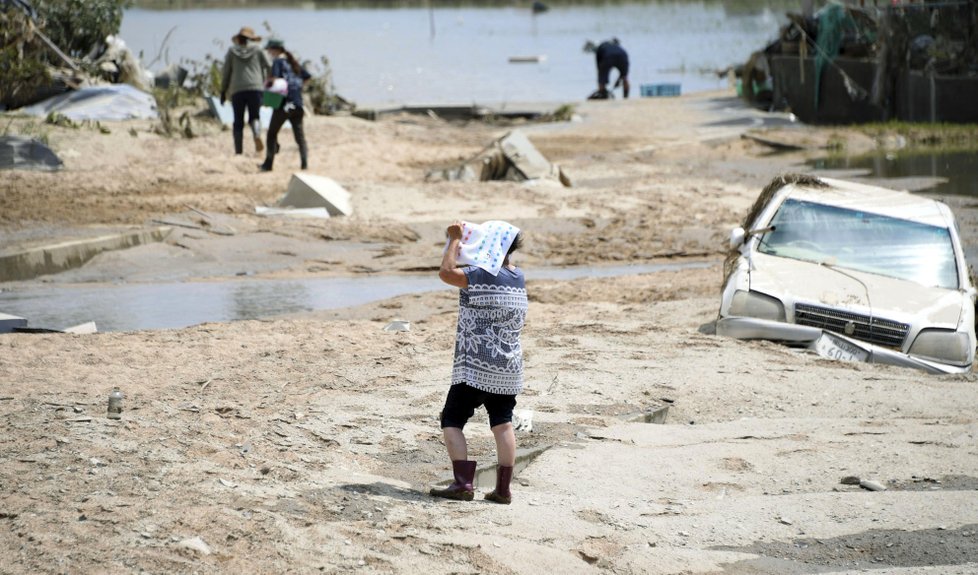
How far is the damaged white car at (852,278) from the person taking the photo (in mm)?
10016

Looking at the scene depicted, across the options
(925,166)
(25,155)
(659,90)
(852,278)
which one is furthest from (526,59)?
(852,278)

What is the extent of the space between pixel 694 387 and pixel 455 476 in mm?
3244

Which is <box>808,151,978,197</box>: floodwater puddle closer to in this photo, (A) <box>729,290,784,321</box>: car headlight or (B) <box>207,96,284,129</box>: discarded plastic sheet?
(B) <box>207,96,284,129</box>: discarded plastic sheet

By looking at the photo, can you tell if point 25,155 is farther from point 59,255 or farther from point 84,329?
point 84,329

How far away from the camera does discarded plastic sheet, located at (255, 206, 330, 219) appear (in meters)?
16.9

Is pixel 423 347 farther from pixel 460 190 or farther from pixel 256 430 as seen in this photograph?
pixel 460 190

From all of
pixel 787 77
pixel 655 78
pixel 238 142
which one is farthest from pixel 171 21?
pixel 238 142

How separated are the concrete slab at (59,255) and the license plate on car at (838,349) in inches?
310

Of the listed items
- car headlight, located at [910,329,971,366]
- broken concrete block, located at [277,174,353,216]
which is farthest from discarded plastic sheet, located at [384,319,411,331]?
broken concrete block, located at [277,174,353,216]

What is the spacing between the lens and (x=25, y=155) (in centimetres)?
1930

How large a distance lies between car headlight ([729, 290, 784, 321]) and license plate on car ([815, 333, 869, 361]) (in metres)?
0.35

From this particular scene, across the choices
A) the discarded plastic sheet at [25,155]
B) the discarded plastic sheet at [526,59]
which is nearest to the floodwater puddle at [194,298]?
the discarded plastic sheet at [25,155]

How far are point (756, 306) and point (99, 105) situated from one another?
16.7m

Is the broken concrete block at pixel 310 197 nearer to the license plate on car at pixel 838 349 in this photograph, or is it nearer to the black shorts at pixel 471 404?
the license plate on car at pixel 838 349
